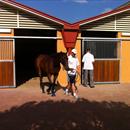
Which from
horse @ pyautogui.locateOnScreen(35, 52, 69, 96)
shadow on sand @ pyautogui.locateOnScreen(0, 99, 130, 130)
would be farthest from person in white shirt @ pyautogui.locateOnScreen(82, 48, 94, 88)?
shadow on sand @ pyautogui.locateOnScreen(0, 99, 130, 130)

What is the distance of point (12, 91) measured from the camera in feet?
47.0

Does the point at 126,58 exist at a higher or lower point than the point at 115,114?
higher

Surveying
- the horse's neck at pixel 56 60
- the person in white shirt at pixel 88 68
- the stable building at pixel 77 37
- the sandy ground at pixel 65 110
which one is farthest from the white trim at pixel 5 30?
the person in white shirt at pixel 88 68

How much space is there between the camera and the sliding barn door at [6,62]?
15.0 meters

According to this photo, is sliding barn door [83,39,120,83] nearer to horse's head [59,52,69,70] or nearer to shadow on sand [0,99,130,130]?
horse's head [59,52,69,70]

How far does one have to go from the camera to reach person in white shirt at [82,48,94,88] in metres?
15.4

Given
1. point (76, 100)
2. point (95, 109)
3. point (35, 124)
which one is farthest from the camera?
point (76, 100)

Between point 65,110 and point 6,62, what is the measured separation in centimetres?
543

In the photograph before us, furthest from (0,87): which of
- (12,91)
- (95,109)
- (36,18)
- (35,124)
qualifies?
(35,124)

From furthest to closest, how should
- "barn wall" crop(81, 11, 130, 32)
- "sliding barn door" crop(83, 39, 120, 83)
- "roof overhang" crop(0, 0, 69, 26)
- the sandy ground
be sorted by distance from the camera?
"sliding barn door" crop(83, 39, 120, 83) < "barn wall" crop(81, 11, 130, 32) < "roof overhang" crop(0, 0, 69, 26) < the sandy ground

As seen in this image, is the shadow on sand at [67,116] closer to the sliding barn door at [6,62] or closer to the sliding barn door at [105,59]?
the sliding barn door at [6,62]

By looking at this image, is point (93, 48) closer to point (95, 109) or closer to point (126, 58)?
point (126, 58)

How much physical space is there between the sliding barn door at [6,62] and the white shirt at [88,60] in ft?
10.3

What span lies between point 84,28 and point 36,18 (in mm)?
2297
